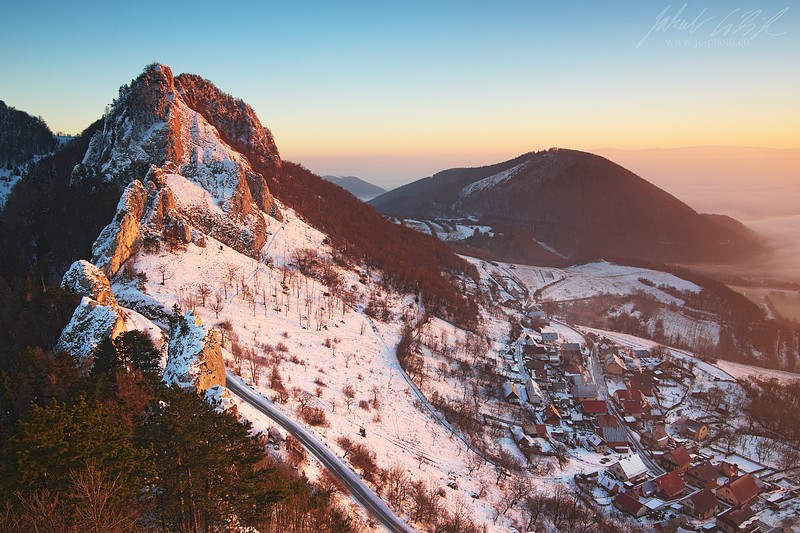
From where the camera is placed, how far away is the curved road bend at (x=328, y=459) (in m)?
29.3

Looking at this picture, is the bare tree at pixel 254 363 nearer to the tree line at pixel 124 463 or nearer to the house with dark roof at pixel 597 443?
the tree line at pixel 124 463

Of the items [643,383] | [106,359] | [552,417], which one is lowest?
[643,383]

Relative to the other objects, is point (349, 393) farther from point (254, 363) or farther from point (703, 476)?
point (703, 476)

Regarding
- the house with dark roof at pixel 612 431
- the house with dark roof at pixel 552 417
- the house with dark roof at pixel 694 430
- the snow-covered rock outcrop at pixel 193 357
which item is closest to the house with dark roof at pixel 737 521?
the house with dark roof at pixel 612 431

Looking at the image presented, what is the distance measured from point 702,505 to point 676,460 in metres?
7.31

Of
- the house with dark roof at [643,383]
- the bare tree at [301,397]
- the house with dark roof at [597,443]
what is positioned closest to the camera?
the bare tree at [301,397]

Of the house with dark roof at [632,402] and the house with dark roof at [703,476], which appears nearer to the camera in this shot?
the house with dark roof at [703,476]

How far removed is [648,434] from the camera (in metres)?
58.3

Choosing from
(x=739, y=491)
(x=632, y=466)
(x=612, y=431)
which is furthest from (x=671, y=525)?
(x=612, y=431)

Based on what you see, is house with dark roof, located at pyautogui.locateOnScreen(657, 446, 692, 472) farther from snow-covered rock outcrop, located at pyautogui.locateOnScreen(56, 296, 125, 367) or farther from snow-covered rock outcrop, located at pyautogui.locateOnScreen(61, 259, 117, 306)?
snow-covered rock outcrop, located at pyautogui.locateOnScreen(61, 259, 117, 306)

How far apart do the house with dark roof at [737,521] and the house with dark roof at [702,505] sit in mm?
835

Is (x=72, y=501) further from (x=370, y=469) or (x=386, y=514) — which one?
(x=370, y=469)

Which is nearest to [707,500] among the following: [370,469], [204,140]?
[370,469]

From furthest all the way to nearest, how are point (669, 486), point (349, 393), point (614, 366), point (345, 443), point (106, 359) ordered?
point (614, 366)
point (349, 393)
point (669, 486)
point (345, 443)
point (106, 359)
